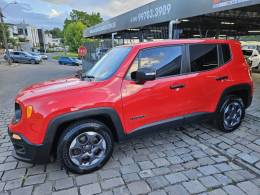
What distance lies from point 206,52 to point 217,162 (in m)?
1.90

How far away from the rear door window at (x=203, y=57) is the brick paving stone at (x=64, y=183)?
2.60 metres

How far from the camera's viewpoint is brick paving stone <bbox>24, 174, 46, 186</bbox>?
3111mm

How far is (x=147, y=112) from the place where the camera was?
3523 millimetres

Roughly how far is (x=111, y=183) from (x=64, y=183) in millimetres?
636

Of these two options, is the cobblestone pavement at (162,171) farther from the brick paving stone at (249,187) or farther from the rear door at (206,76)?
the rear door at (206,76)

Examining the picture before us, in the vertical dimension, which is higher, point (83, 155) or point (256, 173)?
point (83, 155)

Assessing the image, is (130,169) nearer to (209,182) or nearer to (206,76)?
(209,182)

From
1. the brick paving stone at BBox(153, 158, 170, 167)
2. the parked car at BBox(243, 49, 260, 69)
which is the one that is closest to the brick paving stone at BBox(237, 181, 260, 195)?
the brick paving stone at BBox(153, 158, 170, 167)

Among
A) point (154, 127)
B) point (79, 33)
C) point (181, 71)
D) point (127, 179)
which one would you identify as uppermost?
point (79, 33)

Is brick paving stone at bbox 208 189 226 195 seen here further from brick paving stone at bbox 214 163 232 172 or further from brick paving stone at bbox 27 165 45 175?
brick paving stone at bbox 27 165 45 175

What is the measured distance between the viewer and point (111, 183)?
3047mm

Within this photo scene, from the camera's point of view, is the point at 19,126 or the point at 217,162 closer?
the point at 19,126

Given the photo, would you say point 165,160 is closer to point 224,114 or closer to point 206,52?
point 224,114

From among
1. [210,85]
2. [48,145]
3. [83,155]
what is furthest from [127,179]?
[210,85]
